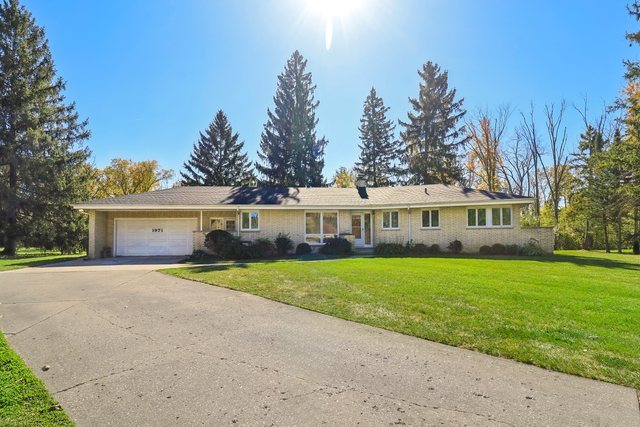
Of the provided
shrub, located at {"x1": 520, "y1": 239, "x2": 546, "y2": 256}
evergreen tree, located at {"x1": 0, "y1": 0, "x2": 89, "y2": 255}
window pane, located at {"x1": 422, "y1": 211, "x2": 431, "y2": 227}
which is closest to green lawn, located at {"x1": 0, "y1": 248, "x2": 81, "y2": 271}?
evergreen tree, located at {"x1": 0, "y1": 0, "x2": 89, "y2": 255}

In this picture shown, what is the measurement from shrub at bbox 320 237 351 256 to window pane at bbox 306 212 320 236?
1567 millimetres

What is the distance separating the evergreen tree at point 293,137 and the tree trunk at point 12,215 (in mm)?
19440

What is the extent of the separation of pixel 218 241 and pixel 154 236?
15.0 ft

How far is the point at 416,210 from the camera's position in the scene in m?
19.1

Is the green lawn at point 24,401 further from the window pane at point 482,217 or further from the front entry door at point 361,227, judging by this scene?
the window pane at point 482,217

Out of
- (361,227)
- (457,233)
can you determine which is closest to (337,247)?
(361,227)

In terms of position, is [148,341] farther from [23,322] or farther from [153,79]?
[153,79]

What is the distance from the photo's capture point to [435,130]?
34312 mm

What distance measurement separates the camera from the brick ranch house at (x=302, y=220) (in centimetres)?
1756

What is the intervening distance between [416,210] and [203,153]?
2702 cm

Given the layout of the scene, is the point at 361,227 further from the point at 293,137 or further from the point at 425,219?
the point at 293,137

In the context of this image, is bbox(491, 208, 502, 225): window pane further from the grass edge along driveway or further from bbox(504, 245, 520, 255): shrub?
the grass edge along driveway

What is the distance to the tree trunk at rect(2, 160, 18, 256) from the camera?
2175 centimetres

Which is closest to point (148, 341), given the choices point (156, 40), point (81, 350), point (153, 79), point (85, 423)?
point (81, 350)
